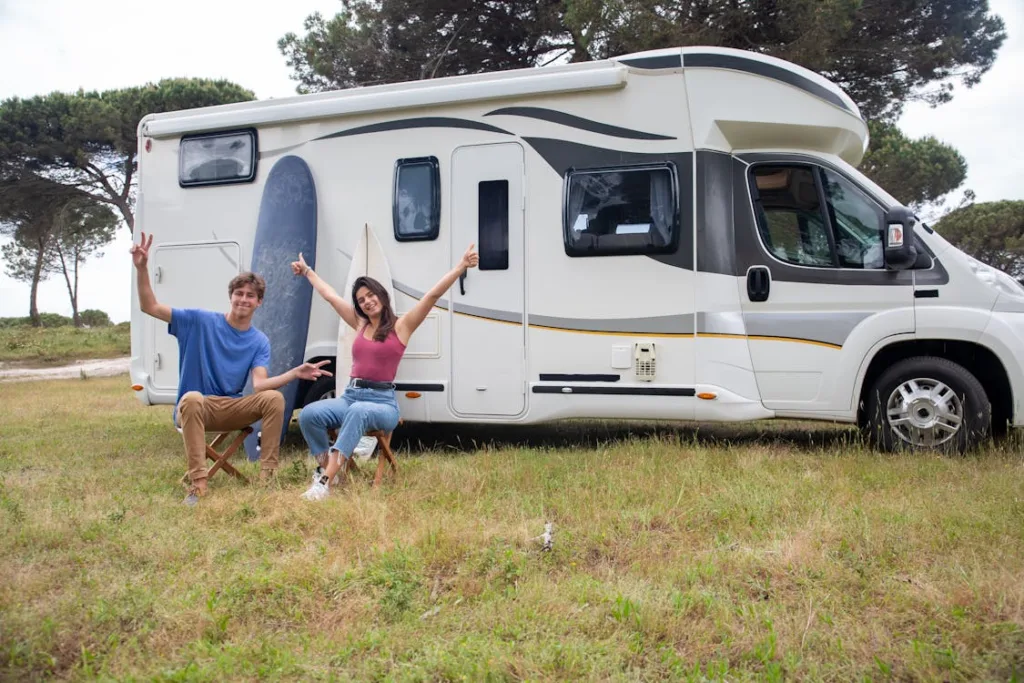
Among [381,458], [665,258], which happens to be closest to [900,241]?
[665,258]

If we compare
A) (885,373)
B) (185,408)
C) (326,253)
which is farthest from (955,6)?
(185,408)

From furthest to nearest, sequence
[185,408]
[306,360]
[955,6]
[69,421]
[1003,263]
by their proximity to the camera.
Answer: [1003,263] → [955,6] → [69,421] → [306,360] → [185,408]

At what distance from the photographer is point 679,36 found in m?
11.9

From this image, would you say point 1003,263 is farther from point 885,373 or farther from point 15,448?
point 15,448

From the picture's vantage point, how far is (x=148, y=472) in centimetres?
613

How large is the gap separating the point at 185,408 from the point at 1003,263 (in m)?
20.4

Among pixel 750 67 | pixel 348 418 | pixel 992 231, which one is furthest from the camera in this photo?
pixel 992 231

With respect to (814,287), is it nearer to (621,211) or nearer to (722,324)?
(722,324)

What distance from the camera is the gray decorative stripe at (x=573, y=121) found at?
249 inches

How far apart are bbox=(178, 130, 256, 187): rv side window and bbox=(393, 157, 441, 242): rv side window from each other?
134 cm

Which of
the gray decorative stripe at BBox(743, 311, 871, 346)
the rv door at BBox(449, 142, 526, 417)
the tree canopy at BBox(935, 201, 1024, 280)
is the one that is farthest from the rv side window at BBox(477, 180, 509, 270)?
the tree canopy at BBox(935, 201, 1024, 280)

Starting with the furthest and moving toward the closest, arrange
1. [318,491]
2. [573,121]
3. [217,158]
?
[217,158] < [573,121] < [318,491]

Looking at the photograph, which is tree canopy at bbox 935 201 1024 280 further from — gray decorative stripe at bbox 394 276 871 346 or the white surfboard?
the white surfboard

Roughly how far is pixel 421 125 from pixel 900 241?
3560mm
